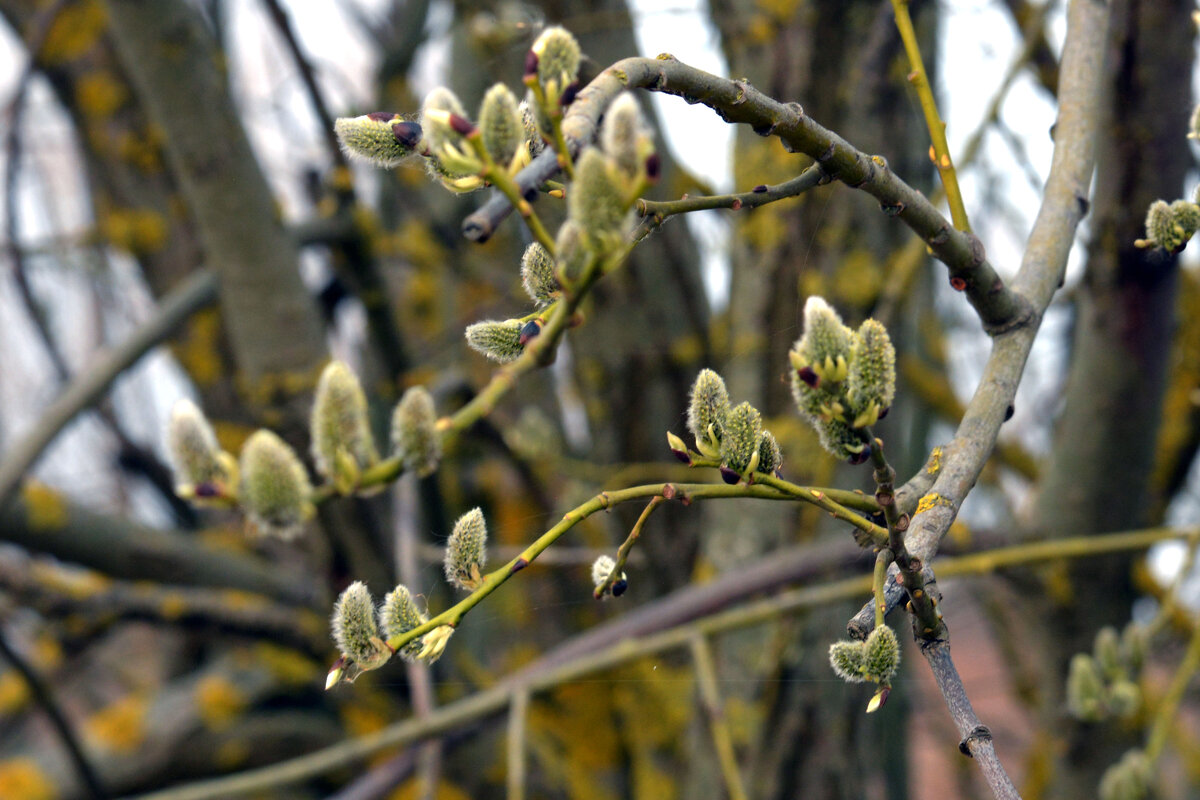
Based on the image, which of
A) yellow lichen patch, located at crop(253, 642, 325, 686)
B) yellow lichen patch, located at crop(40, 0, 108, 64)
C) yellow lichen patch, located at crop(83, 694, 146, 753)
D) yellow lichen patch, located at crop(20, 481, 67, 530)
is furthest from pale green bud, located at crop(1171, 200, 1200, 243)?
yellow lichen patch, located at crop(40, 0, 108, 64)

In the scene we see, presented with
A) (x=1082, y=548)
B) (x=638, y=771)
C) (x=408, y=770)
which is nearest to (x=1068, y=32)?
(x=1082, y=548)

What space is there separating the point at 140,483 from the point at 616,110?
3374 mm

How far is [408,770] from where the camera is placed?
5.21 ft

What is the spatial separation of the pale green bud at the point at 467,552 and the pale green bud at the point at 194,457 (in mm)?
147

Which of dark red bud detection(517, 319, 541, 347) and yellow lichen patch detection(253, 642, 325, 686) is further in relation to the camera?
yellow lichen patch detection(253, 642, 325, 686)

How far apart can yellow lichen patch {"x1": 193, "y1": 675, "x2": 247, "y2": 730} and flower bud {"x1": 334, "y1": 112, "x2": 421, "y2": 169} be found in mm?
2235

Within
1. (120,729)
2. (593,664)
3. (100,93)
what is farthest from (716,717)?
Result: (100,93)

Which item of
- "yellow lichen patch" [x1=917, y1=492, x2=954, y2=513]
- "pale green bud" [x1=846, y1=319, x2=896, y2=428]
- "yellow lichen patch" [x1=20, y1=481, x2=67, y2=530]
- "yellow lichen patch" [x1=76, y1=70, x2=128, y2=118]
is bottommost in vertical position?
"yellow lichen patch" [x1=917, y1=492, x2=954, y2=513]

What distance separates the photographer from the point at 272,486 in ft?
1.78

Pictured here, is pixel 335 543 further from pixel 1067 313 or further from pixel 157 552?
pixel 1067 313

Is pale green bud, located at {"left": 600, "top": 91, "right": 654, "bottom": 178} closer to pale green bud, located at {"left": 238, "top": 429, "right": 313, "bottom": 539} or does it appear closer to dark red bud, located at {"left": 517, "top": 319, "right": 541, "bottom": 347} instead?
dark red bud, located at {"left": 517, "top": 319, "right": 541, "bottom": 347}

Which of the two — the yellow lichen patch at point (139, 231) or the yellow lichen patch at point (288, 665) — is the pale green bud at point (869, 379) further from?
the yellow lichen patch at point (139, 231)

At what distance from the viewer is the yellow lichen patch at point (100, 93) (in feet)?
8.60

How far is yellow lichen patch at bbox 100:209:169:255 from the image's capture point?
2.63 m
